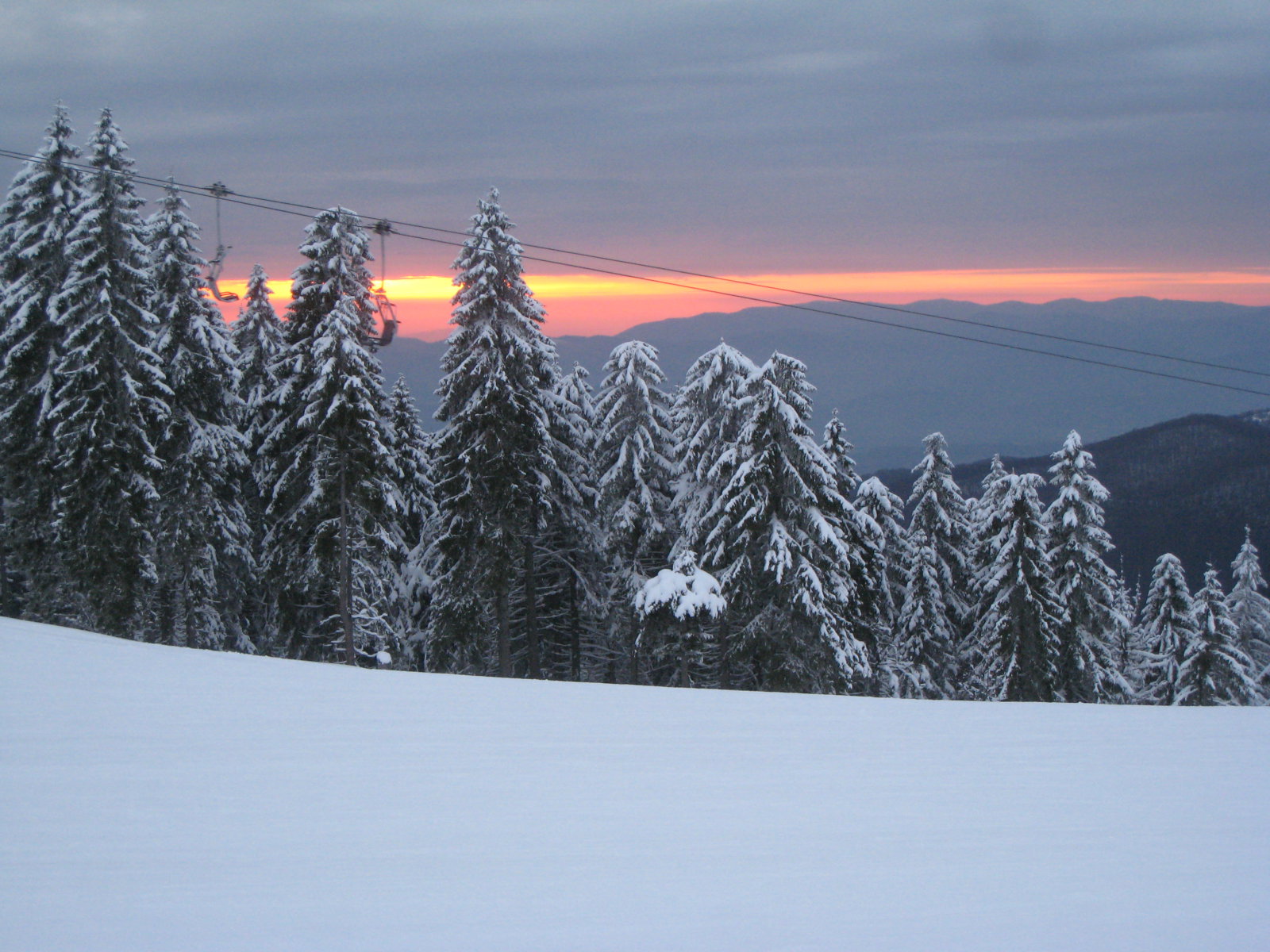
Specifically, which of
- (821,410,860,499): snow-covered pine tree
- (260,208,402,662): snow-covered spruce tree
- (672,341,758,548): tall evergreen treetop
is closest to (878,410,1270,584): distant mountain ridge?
(821,410,860,499): snow-covered pine tree

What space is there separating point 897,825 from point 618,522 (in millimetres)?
21111

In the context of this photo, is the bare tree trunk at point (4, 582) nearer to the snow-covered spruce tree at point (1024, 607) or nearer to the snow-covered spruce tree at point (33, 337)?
the snow-covered spruce tree at point (33, 337)

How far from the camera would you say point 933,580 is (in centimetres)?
3347

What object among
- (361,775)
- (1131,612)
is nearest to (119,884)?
(361,775)

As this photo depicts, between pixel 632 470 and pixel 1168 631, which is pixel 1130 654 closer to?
pixel 1168 631

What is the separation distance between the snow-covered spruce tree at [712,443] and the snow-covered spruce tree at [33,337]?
1567 centimetres

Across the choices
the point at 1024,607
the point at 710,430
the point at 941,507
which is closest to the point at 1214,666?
the point at 1024,607

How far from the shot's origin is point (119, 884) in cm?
404

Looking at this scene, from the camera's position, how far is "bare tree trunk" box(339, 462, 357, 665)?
24.6 m

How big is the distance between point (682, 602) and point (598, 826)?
15.9 m


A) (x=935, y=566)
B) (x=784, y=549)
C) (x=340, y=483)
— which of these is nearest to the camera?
(x=784, y=549)

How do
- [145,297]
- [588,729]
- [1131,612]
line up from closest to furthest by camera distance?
[588,729]
[145,297]
[1131,612]

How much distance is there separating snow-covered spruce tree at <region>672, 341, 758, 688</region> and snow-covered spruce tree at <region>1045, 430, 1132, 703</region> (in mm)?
11553

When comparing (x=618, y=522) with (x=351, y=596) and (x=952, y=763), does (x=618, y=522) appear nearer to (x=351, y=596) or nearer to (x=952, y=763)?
(x=351, y=596)
